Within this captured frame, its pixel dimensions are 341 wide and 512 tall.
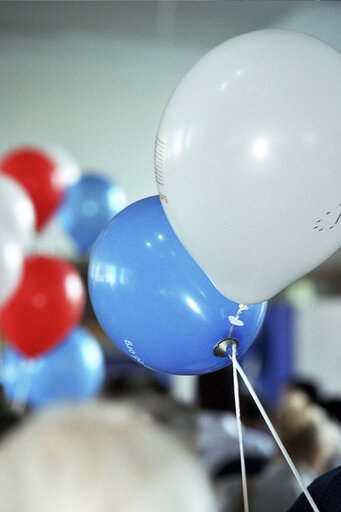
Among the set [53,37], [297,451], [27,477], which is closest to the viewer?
[27,477]

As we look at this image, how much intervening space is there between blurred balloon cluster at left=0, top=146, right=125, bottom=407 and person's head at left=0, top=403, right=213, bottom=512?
1406mm

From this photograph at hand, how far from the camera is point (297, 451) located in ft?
7.48

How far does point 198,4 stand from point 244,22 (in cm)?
21

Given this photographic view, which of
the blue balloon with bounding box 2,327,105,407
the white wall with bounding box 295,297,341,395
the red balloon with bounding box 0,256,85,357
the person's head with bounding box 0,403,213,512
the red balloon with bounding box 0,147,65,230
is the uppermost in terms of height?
the red balloon with bounding box 0,147,65,230

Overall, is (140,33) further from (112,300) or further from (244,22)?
(112,300)

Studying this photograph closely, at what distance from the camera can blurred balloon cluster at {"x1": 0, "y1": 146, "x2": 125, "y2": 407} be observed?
2.35 meters

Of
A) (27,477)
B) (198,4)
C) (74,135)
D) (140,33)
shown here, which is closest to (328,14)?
(198,4)

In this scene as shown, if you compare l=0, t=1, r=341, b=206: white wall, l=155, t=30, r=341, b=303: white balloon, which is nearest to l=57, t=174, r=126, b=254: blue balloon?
l=0, t=1, r=341, b=206: white wall

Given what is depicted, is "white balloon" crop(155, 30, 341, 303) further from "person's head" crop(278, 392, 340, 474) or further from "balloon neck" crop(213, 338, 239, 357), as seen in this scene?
"person's head" crop(278, 392, 340, 474)

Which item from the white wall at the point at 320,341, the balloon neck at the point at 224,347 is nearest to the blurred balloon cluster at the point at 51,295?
the balloon neck at the point at 224,347

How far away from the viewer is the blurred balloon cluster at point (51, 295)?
235cm

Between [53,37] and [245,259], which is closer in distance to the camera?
[245,259]

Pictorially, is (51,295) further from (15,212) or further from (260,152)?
(260,152)

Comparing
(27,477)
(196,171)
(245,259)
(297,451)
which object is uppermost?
(196,171)
